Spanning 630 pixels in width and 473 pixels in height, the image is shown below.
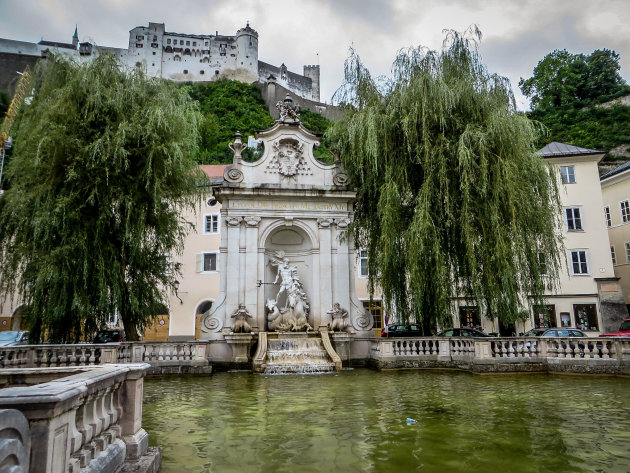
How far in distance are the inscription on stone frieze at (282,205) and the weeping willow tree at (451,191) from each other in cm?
149

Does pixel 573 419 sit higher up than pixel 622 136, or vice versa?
pixel 622 136

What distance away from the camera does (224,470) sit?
500cm

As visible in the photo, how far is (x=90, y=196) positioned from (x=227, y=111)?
2538 inches

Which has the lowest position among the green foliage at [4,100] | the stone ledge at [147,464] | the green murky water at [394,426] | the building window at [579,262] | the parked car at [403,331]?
the green murky water at [394,426]

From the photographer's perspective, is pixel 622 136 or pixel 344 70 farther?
pixel 622 136

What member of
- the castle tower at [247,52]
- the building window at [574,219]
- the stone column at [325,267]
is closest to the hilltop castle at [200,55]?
the castle tower at [247,52]

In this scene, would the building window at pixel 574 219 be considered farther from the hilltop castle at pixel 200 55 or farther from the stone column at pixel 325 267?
the hilltop castle at pixel 200 55

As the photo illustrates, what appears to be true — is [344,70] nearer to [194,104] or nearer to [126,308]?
[194,104]

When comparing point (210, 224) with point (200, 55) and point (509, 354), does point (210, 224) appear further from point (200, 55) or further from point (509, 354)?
point (200, 55)

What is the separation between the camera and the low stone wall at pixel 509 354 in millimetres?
12742

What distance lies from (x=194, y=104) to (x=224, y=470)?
584 inches

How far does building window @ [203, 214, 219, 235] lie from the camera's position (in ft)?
101

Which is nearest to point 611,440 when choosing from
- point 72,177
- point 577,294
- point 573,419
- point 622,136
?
point 573,419

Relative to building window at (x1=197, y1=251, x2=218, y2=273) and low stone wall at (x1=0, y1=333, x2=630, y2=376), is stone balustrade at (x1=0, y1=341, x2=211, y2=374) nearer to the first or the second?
low stone wall at (x1=0, y1=333, x2=630, y2=376)
